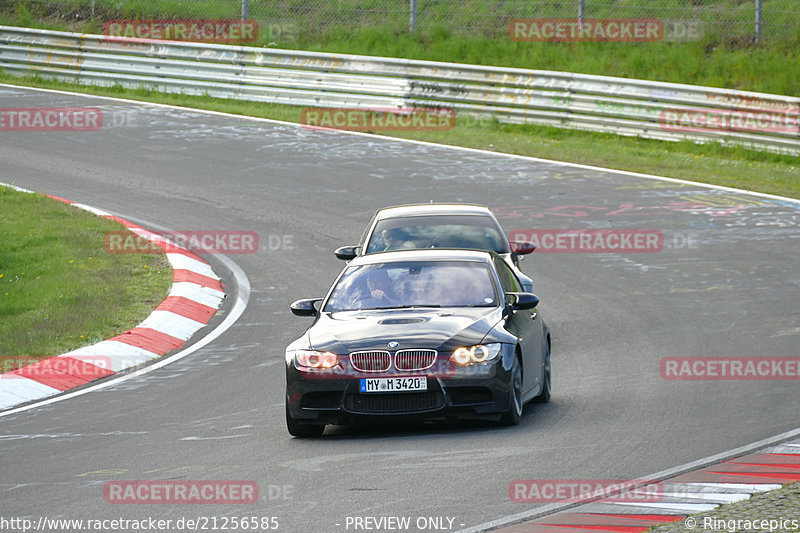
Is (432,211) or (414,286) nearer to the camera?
(414,286)

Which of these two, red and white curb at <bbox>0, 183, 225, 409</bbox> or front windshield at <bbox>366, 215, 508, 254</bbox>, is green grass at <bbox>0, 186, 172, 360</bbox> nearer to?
red and white curb at <bbox>0, 183, 225, 409</bbox>

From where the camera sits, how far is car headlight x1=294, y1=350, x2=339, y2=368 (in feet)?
29.5

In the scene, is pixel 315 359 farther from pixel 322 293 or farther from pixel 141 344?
pixel 322 293

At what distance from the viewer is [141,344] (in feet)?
42.2

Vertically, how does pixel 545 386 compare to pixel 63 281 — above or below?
above

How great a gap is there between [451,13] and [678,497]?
78.5 ft

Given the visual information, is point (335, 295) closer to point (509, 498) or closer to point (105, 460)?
point (105, 460)

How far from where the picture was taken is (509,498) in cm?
715

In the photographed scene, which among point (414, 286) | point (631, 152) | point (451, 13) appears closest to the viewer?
point (414, 286)

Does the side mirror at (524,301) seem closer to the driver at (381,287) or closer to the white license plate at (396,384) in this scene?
the driver at (381,287)

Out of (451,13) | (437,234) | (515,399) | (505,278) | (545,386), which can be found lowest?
(545,386)

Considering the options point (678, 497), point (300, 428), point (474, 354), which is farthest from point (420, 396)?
point (678, 497)

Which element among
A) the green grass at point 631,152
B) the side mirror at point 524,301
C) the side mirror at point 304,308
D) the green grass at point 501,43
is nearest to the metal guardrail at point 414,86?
the green grass at point 631,152

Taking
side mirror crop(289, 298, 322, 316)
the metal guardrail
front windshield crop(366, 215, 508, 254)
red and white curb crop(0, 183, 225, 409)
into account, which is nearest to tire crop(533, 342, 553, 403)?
side mirror crop(289, 298, 322, 316)
